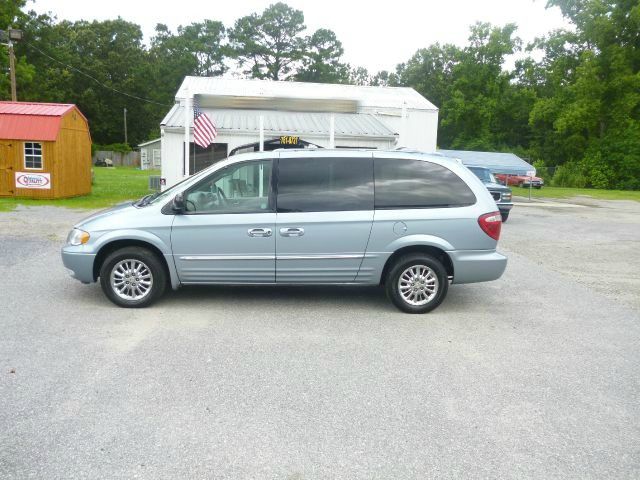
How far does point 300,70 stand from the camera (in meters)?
69.6

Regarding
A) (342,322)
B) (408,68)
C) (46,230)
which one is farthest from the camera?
(408,68)

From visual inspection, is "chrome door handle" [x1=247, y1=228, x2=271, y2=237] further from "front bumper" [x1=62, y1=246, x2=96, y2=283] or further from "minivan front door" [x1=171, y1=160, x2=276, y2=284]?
"front bumper" [x1=62, y1=246, x2=96, y2=283]

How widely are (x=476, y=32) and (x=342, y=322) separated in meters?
62.2

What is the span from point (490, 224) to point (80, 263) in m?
4.83

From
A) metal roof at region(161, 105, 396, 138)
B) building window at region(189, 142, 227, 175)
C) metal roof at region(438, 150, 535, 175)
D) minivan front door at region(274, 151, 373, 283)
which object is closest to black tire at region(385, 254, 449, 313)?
minivan front door at region(274, 151, 373, 283)

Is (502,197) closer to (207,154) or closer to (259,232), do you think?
(207,154)

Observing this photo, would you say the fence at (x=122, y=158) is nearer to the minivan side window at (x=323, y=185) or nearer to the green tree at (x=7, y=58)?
the green tree at (x=7, y=58)

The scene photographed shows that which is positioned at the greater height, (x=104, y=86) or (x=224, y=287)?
(x=104, y=86)

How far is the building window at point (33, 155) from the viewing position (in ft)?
65.6

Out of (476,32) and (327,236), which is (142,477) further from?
(476,32)

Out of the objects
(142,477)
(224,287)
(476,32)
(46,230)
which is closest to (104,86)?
(476,32)

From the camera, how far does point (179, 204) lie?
256 inches

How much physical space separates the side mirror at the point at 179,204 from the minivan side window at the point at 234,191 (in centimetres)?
8

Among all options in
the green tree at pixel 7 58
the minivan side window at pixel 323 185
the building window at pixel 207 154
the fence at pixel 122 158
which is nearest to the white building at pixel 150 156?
the fence at pixel 122 158
